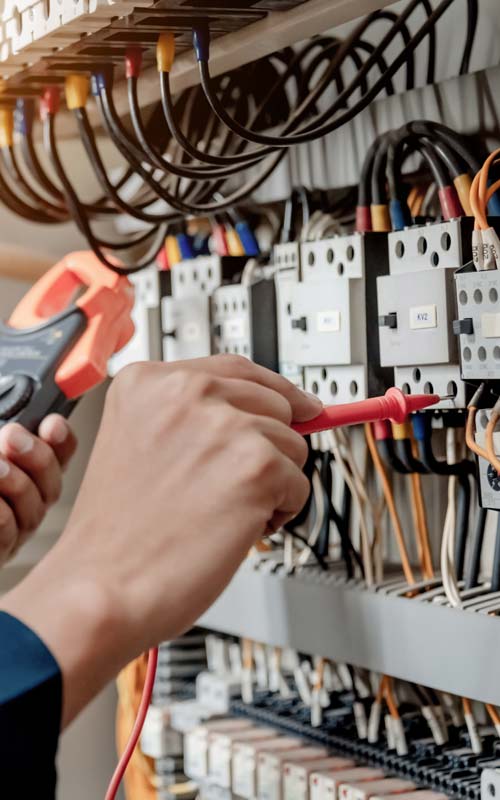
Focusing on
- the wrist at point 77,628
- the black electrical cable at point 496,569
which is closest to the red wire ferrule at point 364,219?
the black electrical cable at point 496,569

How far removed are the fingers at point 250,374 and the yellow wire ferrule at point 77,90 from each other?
0.66m

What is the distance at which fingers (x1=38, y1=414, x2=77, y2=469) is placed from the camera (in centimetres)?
131

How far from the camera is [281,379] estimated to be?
0.70 m

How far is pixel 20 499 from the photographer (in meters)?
1.30

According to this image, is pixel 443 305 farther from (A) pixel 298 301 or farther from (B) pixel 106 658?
(B) pixel 106 658

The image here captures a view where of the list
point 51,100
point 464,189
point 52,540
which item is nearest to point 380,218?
point 464,189

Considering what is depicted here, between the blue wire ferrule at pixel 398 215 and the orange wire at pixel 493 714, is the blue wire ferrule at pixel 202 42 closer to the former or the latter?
the blue wire ferrule at pixel 398 215

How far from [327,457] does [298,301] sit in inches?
8.5

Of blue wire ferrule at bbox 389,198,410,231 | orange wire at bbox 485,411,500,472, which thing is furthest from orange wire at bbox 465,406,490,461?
→ blue wire ferrule at bbox 389,198,410,231

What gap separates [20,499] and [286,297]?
39 centimetres

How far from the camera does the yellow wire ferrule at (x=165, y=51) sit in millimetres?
1079

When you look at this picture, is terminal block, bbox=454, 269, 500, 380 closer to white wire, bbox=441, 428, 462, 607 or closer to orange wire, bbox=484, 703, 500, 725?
white wire, bbox=441, 428, 462, 607

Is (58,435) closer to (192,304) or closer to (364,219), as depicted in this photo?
(192,304)

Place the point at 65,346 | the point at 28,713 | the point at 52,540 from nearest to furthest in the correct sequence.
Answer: the point at 28,713
the point at 65,346
the point at 52,540
